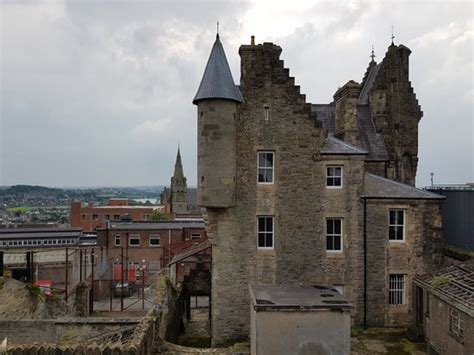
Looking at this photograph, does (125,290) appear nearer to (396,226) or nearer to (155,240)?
(155,240)

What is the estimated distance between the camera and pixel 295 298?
51.5 ft

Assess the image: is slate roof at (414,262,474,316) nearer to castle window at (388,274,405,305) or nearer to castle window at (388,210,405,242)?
castle window at (388,274,405,305)

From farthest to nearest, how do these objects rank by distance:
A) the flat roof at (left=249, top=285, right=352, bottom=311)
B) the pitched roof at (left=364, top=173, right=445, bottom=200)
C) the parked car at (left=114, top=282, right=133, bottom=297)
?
1. the parked car at (left=114, top=282, right=133, bottom=297)
2. the pitched roof at (left=364, top=173, right=445, bottom=200)
3. the flat roof at (left=249, top=285, right=352, bottom=311)

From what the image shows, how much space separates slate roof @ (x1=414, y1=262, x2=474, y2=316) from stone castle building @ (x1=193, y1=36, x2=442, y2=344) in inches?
102

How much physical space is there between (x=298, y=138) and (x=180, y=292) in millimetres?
12829

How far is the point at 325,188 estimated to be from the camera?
20.2m

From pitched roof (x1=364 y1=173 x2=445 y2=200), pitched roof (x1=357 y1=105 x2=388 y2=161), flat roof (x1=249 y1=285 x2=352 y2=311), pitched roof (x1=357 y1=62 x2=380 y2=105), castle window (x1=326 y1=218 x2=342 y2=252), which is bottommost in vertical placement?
flat roof (x1=249 y1=285 x2=352 y2=311)

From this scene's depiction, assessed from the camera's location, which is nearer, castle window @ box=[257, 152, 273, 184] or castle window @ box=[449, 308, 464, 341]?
castle window @ box=[449, 308, 464, 341]

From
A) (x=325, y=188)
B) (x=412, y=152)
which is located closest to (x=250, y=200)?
(x=325, y=188)

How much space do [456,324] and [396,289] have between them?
5648 millimetres

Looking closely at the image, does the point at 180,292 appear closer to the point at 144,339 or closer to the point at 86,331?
the point at 86,331

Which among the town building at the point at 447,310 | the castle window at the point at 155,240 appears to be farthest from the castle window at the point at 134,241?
the town building at the point at 447,310

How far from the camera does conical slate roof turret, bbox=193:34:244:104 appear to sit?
1880 centimetres

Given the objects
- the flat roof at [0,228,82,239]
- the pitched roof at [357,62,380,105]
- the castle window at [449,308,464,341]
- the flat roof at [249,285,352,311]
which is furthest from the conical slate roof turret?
the flat roof at [0,228,82,239]
